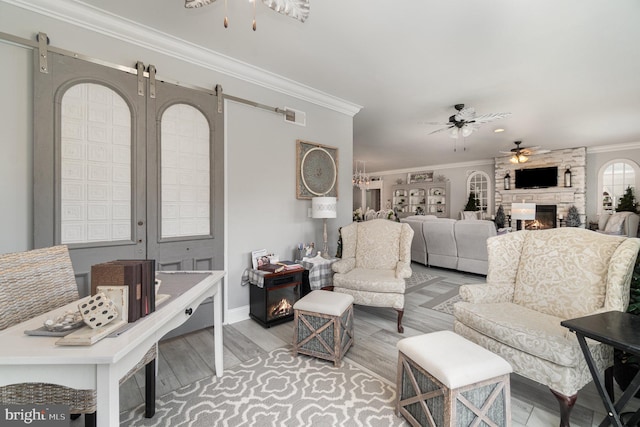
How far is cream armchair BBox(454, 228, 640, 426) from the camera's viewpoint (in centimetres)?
153

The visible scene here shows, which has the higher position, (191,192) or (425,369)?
(191,192)

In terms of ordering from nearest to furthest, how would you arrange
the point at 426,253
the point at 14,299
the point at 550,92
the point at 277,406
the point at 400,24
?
the point at 14,299, the point at 277,406, the point at 400,24, the point at 550,92, the point at 426,253

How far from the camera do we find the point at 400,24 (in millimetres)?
Result: 2230

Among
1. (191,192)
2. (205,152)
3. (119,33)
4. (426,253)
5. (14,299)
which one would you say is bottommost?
(426,253)

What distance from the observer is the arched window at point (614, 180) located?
262 inches

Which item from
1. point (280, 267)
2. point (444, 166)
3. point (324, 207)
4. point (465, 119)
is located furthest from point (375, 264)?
point (444, 166)

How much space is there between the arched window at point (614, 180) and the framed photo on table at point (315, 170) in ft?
25.3

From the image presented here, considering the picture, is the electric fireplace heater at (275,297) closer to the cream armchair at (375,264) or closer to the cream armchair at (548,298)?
the cream armchair at (375,264)

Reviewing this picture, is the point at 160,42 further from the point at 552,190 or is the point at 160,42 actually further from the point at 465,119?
the point at 552,190

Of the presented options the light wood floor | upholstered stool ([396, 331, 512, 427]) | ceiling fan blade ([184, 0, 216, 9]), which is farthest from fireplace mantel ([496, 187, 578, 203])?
ceiling fan blade ([184, 0, 216, 9])

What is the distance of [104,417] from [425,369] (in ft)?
4.44

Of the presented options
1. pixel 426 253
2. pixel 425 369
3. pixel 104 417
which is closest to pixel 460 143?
pixel 426 253

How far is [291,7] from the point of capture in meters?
1.56

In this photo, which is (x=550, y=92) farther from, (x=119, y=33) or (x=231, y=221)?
(x=119, y=33)
